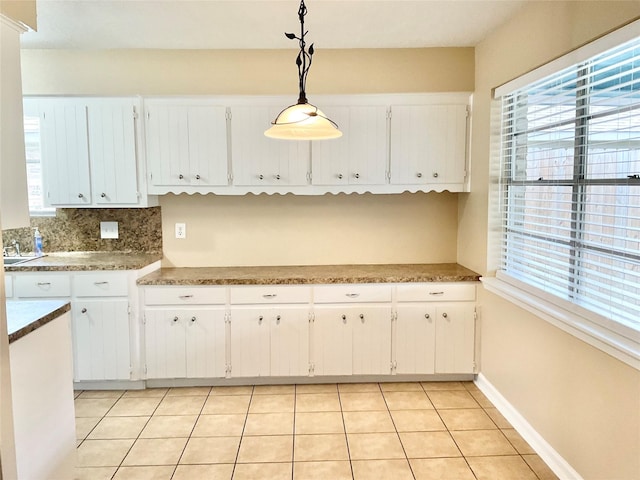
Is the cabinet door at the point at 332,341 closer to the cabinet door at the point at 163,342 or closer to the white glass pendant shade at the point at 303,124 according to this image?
the cabinet door at the point at 163,342

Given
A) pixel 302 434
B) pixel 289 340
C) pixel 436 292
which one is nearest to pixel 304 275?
pixel 289 340

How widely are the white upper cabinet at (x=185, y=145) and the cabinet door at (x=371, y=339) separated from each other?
1.42 m

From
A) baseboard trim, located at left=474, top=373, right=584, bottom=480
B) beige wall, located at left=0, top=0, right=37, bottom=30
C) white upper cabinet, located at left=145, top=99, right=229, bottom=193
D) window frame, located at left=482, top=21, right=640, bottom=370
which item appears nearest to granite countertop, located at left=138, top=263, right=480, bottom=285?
window frame, located at left=482, top=21, right=640, bottom=370

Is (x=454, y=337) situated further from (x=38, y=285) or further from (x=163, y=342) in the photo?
(x=38, y=285)

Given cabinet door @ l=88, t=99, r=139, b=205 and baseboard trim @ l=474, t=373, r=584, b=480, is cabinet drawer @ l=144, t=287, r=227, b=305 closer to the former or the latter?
cabinet door @ l=88, t=99, r=139, b=205

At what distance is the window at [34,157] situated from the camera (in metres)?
3.19

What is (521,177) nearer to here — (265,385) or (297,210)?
(297,210)

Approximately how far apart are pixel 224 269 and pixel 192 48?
170cm

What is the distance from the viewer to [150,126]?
10.6 feet

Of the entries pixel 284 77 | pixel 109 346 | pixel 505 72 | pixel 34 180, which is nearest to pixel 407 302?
pixel 505 72

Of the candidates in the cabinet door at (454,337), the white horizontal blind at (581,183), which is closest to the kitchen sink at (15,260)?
the cabinet door at (454,337)

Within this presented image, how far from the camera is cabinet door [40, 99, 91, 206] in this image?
3.19 m

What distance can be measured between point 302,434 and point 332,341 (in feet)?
2.42

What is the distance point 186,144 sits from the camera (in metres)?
3.25
